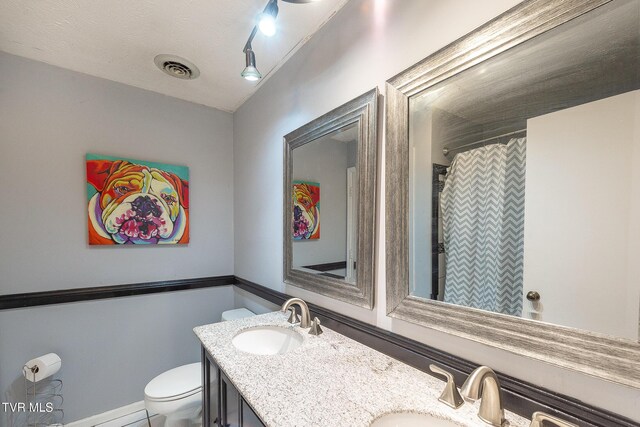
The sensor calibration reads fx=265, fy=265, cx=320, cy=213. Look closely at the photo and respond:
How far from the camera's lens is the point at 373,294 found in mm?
1081

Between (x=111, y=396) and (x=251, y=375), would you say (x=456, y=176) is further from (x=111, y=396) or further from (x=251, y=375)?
(x=111, y=396)

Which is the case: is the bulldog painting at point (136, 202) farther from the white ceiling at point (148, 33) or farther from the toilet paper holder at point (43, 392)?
the toilet paper holder at point (43, 392)

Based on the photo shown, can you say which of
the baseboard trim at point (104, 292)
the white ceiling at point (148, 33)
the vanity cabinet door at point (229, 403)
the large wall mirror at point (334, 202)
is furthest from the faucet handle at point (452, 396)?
the baseboard trim at point (104, 292)

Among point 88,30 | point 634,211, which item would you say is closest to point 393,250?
point 634,211

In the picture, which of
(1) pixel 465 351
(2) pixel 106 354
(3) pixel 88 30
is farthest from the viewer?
(2) pixel 106 354

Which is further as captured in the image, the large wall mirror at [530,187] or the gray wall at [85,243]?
the gray wall at [85,243]

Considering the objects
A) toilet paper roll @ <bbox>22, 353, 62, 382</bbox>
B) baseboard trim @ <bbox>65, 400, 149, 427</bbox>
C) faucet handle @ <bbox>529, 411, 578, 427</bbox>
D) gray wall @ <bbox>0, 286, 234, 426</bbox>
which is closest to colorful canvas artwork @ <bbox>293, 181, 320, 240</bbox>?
faucet handle @ <bbox>529, 411, 578, 427</bbox>

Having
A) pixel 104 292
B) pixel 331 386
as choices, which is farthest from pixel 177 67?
pixel 331 386

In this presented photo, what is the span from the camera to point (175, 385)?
1.54 m

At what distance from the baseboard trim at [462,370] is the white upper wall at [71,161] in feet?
4.79

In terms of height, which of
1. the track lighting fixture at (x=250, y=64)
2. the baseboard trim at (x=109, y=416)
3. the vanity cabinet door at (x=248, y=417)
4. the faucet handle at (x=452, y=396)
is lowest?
the baseboard trim at (x=109, y=416)

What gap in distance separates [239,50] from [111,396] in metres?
2.47

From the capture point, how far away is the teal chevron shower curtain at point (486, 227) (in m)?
0.72

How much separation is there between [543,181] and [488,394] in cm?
54
